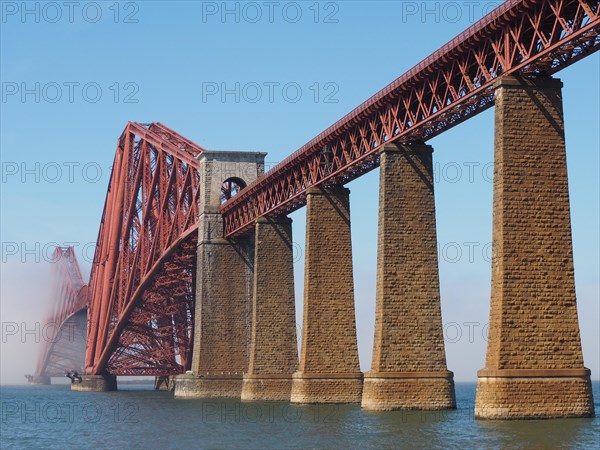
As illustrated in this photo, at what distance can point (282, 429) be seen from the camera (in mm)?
52781

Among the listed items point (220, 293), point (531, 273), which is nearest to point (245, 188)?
point (220, 293)

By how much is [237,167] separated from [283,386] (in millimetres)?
21883

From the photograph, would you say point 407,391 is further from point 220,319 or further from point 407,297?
point 220,319

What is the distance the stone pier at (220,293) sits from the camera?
3509 inches

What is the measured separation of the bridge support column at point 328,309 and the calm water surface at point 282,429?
1770 mm

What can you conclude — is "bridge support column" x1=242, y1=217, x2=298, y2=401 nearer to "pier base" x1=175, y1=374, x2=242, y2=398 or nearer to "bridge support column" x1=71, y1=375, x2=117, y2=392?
"pier base" x1=175, y1=374, x2=242, y2=398

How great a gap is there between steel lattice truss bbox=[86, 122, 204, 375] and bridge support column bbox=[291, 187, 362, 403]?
101 feet

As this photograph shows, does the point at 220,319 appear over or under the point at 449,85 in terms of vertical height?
under

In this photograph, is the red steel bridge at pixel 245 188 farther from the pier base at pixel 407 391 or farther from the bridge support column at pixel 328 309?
the pier base at pixel 407 391

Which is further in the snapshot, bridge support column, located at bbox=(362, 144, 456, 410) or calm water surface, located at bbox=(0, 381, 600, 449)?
bridge support column, located at bbox=(362, 144, 456, 410)

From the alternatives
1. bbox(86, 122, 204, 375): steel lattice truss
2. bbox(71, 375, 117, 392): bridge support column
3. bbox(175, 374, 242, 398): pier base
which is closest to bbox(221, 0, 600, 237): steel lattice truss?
bbox(175, 374, 242, 398): pier base

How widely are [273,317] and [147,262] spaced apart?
30173 millimetres

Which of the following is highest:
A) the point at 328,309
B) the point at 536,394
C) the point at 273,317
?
the point at 273,317

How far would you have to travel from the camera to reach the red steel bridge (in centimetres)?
4641
